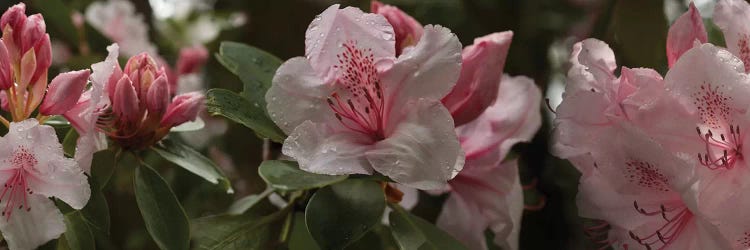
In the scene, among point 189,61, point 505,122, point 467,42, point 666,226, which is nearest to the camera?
point 666,226

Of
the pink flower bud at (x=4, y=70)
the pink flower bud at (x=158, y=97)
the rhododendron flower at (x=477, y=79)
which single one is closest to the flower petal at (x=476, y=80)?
the rhododendron flower at (x=477, y=79)

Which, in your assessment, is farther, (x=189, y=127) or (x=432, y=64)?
(x=189, y=127)

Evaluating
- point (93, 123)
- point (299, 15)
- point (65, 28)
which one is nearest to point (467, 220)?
point (93, 123)

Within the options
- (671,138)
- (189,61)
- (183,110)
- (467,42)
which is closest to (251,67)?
(183,110)

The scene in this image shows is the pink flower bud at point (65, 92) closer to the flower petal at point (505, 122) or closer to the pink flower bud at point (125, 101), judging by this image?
the pink flower bud at point (125, 101)

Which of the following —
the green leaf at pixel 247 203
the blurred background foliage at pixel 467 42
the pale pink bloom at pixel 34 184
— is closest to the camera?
the pale pink bloom at pixel 34 184

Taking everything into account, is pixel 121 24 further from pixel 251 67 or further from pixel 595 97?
pixel 595 97

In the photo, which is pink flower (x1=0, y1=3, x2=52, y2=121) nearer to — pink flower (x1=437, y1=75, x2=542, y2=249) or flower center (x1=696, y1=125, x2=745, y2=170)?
pink flower (x1=437, y1=75, x2=542, y2=249)
